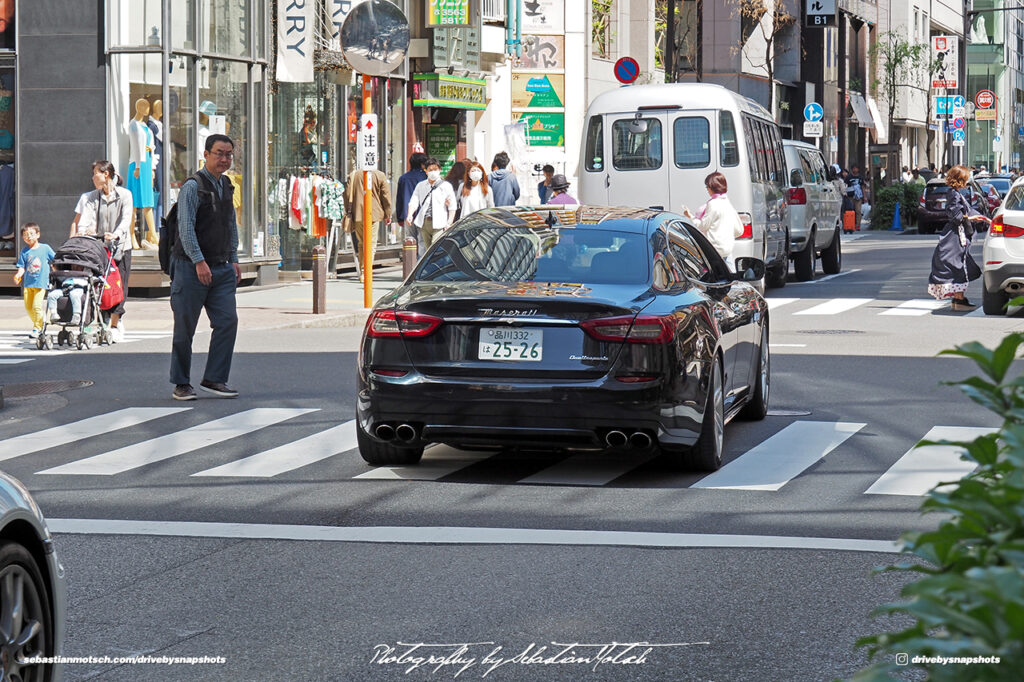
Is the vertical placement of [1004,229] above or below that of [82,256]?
above

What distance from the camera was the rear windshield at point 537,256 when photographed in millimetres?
9125

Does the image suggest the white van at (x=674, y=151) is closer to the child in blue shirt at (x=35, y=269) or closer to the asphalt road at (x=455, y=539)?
the child in blue shirt at (x=35, y=269)

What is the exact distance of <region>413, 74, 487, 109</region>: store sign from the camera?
108 ft

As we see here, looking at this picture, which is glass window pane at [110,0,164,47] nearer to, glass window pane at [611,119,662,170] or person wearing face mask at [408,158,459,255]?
person wearing face mask at [408,158,459,255]

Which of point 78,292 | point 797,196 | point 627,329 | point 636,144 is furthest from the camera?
point 797,196

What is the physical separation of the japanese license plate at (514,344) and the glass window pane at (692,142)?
1459 cm

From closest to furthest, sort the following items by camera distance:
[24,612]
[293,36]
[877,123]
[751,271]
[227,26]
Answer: [24,612]
[751,271]
[227,26]
[293,36]
[877,123]

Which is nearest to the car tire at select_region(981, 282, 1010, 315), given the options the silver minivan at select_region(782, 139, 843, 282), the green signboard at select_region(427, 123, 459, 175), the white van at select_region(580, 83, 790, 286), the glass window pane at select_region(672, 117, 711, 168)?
the white van at select_region(580, 83, 790, 286)

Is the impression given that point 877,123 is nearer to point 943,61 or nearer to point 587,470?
point 943,61

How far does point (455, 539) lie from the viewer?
734 cm

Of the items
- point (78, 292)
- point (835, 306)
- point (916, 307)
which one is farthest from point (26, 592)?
point (916, 307)

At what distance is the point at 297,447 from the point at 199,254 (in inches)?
109

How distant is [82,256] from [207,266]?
5.04 meters

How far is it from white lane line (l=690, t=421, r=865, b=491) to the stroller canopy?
857 cm
